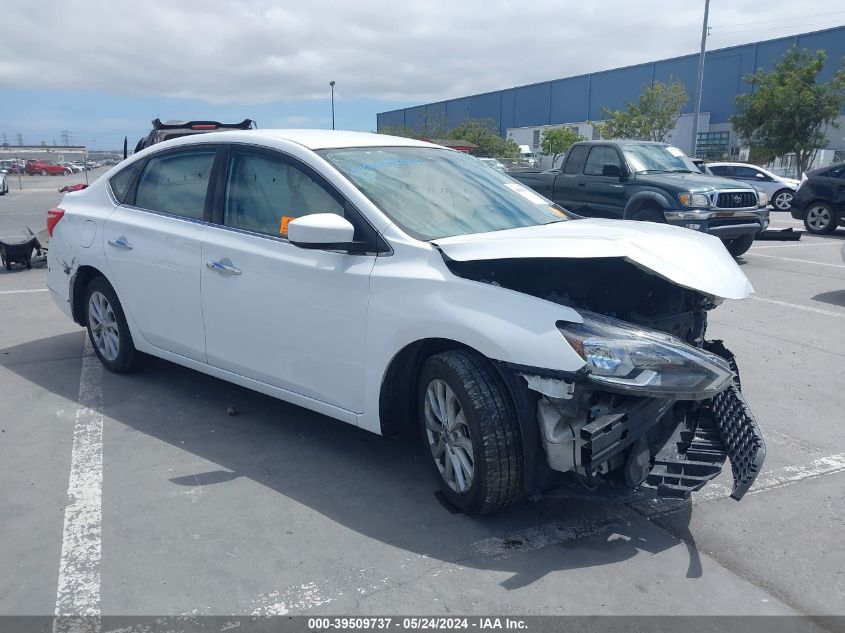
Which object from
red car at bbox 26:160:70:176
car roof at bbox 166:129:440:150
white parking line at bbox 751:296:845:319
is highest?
car roof at bbox 166:129:440:150

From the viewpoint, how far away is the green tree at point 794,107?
1217 inches

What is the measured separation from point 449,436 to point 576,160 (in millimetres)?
9721

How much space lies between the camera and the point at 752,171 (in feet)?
78.3

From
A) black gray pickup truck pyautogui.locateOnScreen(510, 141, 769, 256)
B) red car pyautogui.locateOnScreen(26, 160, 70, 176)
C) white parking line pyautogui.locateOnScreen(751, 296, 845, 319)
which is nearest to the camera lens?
white parking line pyautogui.locateOnScreen(751, 296, 845, 319)

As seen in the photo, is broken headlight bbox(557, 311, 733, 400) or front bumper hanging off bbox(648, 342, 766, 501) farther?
front bumper hanging off bbox(648, 342, 766, 501)

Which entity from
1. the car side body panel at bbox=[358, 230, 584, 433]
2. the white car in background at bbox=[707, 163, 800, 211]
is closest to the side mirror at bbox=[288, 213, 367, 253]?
the car side body panel at bbox=[358, 230, 584, 433]

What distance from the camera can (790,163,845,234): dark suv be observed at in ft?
50.4

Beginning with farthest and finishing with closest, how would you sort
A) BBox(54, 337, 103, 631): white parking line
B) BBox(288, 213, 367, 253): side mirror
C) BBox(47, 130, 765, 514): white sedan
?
BBox(288, 213, 367, 253): side mirror
BBox(47, 130, 765, 514): white sedan
BBox(54, 337, 103, 631): white parking line

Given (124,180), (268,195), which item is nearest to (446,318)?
(268,195)

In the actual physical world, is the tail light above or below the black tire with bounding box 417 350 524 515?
above

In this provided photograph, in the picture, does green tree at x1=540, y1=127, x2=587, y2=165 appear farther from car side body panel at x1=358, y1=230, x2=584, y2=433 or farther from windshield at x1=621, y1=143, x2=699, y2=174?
car side body panel at x1=358, y1=230, x2=584, y2=433

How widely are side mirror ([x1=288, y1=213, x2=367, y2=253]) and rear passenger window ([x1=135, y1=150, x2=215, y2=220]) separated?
4.23 feet

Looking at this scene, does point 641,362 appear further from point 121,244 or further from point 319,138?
point 121,244

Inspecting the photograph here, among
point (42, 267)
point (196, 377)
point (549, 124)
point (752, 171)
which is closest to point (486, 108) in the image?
Result: point (549, 124)
